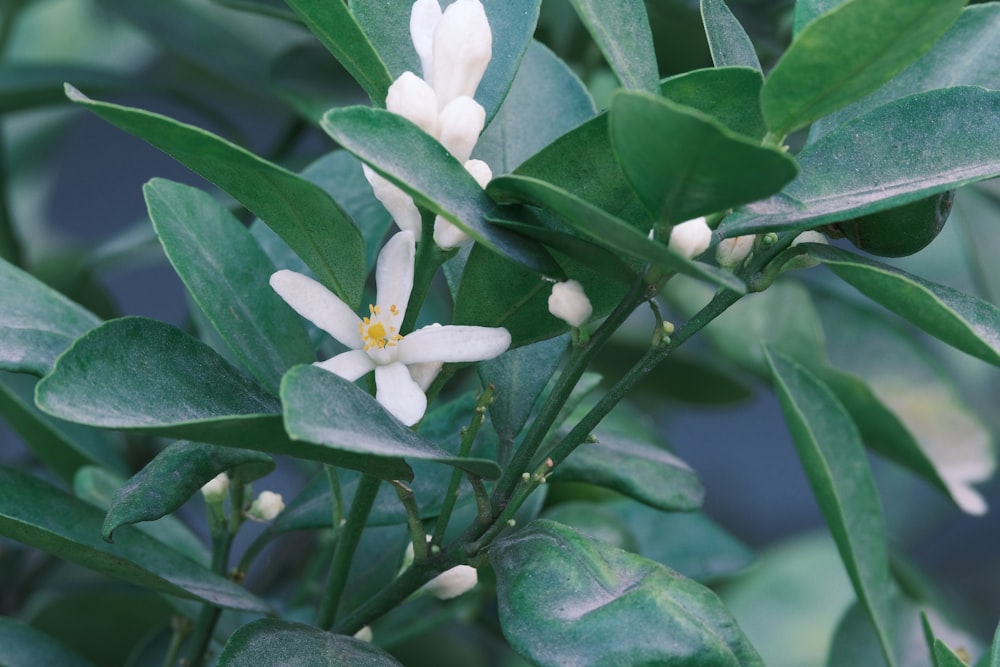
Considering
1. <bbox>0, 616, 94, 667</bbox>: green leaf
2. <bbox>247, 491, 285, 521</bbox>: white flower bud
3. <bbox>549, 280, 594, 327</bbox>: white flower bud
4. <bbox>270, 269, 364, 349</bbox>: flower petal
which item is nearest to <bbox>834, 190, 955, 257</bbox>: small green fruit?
<bbox>549, 280, 594, 327</bbox>: white flower bud

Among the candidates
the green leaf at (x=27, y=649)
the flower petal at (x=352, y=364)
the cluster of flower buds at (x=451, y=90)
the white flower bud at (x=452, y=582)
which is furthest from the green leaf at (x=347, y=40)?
the green leaf at (x=27, y=649)

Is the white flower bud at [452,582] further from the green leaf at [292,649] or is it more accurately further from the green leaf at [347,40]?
the green leaf at [347,40]

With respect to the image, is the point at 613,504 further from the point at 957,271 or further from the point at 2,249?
the point at 957,271

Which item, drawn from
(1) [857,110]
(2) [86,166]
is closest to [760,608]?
(1) [857,110]

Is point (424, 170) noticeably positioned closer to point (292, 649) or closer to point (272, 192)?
point (272, 192)

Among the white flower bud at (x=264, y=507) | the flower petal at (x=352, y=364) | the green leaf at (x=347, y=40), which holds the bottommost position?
the white flower bud at (x=264, y=507)

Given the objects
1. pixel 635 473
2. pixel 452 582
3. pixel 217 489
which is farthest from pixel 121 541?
pixel 635 473

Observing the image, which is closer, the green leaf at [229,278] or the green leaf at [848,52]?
the green leaf at [848,52]
